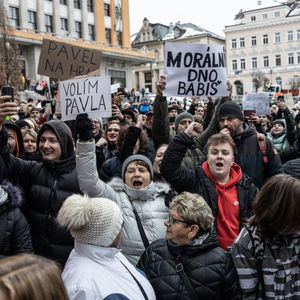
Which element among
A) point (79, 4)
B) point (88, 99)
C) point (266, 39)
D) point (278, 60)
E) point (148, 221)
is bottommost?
point (148, 221)

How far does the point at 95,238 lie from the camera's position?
2.30m

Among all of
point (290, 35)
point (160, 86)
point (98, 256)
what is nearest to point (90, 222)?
point (98, 256)

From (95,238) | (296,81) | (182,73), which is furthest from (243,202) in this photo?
(296,81)

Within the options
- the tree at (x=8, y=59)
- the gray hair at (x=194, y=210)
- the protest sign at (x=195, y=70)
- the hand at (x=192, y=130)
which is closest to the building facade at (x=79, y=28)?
the tree at (x=8, y=59)

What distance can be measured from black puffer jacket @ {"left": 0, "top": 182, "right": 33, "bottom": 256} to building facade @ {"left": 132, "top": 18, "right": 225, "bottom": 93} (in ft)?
238

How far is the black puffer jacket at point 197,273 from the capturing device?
255 centimetres

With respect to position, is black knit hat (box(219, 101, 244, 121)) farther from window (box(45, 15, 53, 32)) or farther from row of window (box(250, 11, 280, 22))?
row of window (box(250, 11, 280, 22))

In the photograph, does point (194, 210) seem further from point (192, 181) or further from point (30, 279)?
point (30, 279)

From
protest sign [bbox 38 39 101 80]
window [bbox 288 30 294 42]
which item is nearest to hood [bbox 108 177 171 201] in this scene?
protest sign [bbox 38 39 101 80]

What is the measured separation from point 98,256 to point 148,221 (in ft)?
3.29

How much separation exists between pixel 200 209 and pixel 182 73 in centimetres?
259

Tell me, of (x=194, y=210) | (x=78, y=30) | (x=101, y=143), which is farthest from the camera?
(x=78, y=30)

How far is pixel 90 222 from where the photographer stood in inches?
90.9

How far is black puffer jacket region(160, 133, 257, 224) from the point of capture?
329 centimetres
